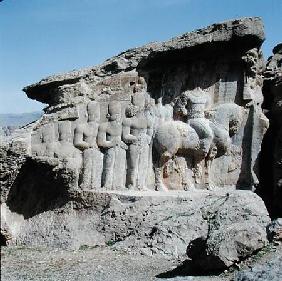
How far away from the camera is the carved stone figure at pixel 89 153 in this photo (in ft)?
32.7

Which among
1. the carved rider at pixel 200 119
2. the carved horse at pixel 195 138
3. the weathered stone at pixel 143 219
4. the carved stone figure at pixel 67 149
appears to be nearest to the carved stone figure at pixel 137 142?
the carved horse at pixel 195 138

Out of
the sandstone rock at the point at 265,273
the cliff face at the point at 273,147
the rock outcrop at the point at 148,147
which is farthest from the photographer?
the cliff face at the point at 273,147

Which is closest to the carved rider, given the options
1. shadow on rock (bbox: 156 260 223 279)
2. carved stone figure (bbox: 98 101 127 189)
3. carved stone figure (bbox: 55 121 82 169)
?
carved stone figure (bbox: 98 101 127 189)

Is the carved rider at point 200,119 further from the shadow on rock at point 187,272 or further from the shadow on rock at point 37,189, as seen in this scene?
the shadow on rock at point 187,272

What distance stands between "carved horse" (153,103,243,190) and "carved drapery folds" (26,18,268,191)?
18 millimetres

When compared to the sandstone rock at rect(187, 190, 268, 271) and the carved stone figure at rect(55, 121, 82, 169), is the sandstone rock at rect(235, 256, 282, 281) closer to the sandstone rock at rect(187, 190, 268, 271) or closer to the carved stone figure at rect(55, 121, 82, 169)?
the sandstone rock at rect(187, 190, 268, 271)

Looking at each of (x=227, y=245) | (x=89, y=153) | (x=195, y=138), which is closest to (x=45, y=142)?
(x=89, y=153)

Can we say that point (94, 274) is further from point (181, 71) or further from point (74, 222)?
point (181, 71)

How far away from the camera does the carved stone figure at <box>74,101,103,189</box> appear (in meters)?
9.95

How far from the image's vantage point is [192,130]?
1029cm

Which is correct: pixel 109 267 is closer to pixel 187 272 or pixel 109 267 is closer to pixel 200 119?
pixel 187 272

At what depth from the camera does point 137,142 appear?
33.2 feet

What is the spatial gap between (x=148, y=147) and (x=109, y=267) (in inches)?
117

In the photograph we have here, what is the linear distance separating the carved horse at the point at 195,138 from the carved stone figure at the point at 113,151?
630 millimetres
